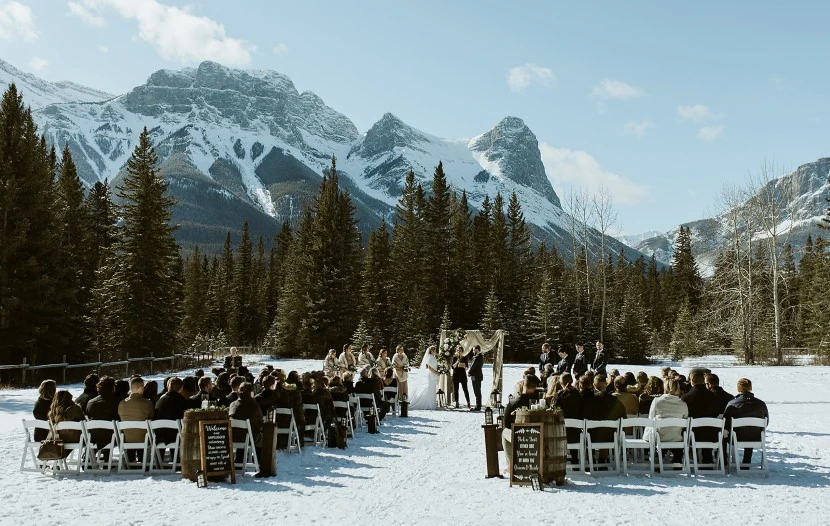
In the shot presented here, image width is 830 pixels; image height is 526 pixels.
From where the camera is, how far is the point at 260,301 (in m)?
82.9

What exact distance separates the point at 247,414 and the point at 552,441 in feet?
15.6

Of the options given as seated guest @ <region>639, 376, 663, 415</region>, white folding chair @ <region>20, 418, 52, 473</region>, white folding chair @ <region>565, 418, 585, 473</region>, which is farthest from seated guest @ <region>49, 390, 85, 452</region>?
seated guest @ <region>639, 376, 663, 415</region>

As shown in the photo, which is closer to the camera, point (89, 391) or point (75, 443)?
point (75, 443)

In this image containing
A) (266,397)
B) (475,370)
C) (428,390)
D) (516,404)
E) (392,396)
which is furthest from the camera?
(428,390)

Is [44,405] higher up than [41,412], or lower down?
higher up

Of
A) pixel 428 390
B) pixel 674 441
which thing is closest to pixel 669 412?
pixel 674 441

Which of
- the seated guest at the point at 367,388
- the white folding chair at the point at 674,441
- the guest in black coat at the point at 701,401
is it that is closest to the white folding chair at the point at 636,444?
the white folding chair at the point at 674,441

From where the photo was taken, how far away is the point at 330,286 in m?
55.0

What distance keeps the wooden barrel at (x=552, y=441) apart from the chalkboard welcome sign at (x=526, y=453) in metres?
0.07

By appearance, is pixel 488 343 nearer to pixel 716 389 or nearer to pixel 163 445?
pixel 716 389

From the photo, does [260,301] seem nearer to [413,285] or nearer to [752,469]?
[413,285]

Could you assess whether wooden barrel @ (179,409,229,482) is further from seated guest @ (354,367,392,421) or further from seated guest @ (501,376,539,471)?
seated guest @ (354,367,392,421)

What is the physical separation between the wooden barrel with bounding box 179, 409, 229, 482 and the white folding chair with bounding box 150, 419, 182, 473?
48cm

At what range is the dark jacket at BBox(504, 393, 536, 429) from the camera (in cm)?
1130
